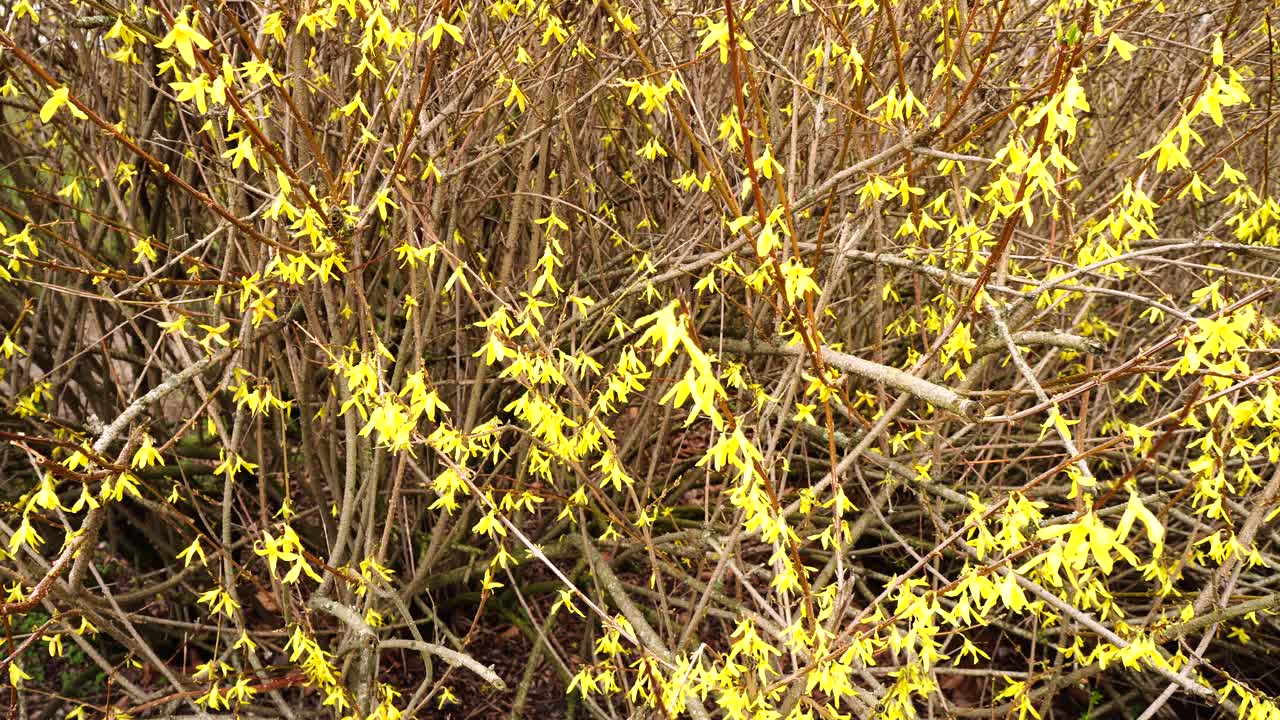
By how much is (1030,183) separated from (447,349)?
2684mm

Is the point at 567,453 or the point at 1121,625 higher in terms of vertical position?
the point at 567,453

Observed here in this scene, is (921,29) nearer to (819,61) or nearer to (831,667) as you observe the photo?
(819,61)

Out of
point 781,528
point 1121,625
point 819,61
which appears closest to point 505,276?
point 819,61

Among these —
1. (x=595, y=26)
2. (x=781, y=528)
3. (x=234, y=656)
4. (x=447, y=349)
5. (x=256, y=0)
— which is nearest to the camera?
(x=781, y=528)

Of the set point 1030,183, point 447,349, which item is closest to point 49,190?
point 447,349

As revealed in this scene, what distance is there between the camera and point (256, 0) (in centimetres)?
277

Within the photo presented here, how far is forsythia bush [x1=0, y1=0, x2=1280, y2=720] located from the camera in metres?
2.14

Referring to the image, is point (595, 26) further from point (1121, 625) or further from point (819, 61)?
point (1121, 625)

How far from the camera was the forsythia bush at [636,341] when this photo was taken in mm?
2137

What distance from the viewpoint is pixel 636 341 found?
2729 mm

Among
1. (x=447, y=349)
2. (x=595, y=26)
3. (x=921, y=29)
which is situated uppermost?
(x=595, y=26)

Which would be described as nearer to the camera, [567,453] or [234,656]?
[567,453]

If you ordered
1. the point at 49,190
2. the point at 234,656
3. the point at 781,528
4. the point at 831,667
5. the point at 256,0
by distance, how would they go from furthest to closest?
1. the point at 49,190
2. the point at 234,656
3. the point at 256,0
4. the point at 831,667
5. the point at 781,528

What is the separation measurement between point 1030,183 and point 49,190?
458 centimetres
